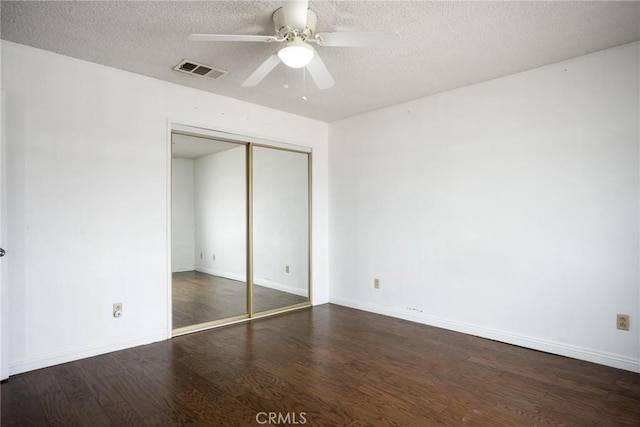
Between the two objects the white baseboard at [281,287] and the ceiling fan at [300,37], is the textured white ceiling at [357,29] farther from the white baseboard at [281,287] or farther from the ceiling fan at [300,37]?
the white baseboard at [281,287]

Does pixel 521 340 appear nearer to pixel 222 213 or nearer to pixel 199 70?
pixel 222 213

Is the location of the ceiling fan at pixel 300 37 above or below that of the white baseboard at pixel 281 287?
above

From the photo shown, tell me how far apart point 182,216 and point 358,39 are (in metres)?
2.57

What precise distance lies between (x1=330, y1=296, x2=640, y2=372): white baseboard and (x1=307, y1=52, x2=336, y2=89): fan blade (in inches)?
107

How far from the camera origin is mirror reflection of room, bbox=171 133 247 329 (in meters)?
3.66

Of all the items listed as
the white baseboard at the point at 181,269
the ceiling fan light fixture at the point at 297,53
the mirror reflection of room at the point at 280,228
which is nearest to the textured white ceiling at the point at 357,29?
the ceiling fan light fixture at the point at 297,53

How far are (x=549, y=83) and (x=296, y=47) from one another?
7.74ft

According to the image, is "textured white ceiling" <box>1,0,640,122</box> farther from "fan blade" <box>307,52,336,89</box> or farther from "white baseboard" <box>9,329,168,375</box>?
"white baseboard" <box>9,329,168,375</box>

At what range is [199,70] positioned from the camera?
3164 millimetres

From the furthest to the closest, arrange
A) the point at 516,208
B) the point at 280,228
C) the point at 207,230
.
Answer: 1. the point at 280,228
2. the point at 207,230
3. the point at 516,208

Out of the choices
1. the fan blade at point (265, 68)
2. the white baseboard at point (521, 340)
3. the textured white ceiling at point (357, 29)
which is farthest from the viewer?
the white baseboard at point (521, 340)

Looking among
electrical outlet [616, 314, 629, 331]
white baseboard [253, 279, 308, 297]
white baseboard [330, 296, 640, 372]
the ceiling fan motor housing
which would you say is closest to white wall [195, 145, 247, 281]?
white baseboard [253, 279, 308, 297]

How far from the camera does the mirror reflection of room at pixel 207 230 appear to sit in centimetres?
366

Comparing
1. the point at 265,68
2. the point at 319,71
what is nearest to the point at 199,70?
the point at 265,68
